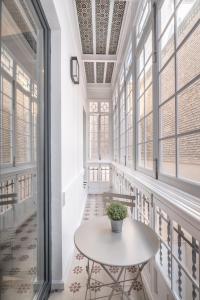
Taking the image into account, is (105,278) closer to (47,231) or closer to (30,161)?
(47,231)

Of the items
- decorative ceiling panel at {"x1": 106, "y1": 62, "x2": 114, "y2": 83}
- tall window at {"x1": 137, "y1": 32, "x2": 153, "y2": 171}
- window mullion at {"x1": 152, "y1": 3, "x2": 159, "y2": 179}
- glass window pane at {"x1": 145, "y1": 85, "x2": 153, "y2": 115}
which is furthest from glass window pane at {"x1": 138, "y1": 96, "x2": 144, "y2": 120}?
decorative ceiling panel at {"x1": 106, "y1": 62, "x2": 114, "y2": 83}

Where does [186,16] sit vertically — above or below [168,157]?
above

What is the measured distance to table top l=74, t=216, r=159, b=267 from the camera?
3.91 ft

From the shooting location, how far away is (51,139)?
192cm

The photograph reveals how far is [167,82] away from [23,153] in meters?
1.28

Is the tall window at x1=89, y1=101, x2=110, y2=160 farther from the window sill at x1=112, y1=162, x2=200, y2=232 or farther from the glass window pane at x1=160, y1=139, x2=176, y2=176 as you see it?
the window sill at x1=112, y1=162, x2=200, y2=232

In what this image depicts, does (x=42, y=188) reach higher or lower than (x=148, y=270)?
higher

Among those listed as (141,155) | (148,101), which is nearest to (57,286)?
(141,155)

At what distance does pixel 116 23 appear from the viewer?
10.3ft

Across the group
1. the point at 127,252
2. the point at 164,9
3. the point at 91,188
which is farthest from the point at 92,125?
the point at 127,252

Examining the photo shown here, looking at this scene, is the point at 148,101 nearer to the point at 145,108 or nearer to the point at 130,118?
the point at 145,108

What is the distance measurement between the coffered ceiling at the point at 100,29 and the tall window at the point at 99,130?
1.44 m

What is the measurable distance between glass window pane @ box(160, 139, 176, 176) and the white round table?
0.52 meters

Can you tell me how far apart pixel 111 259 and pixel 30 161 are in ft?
3.02
